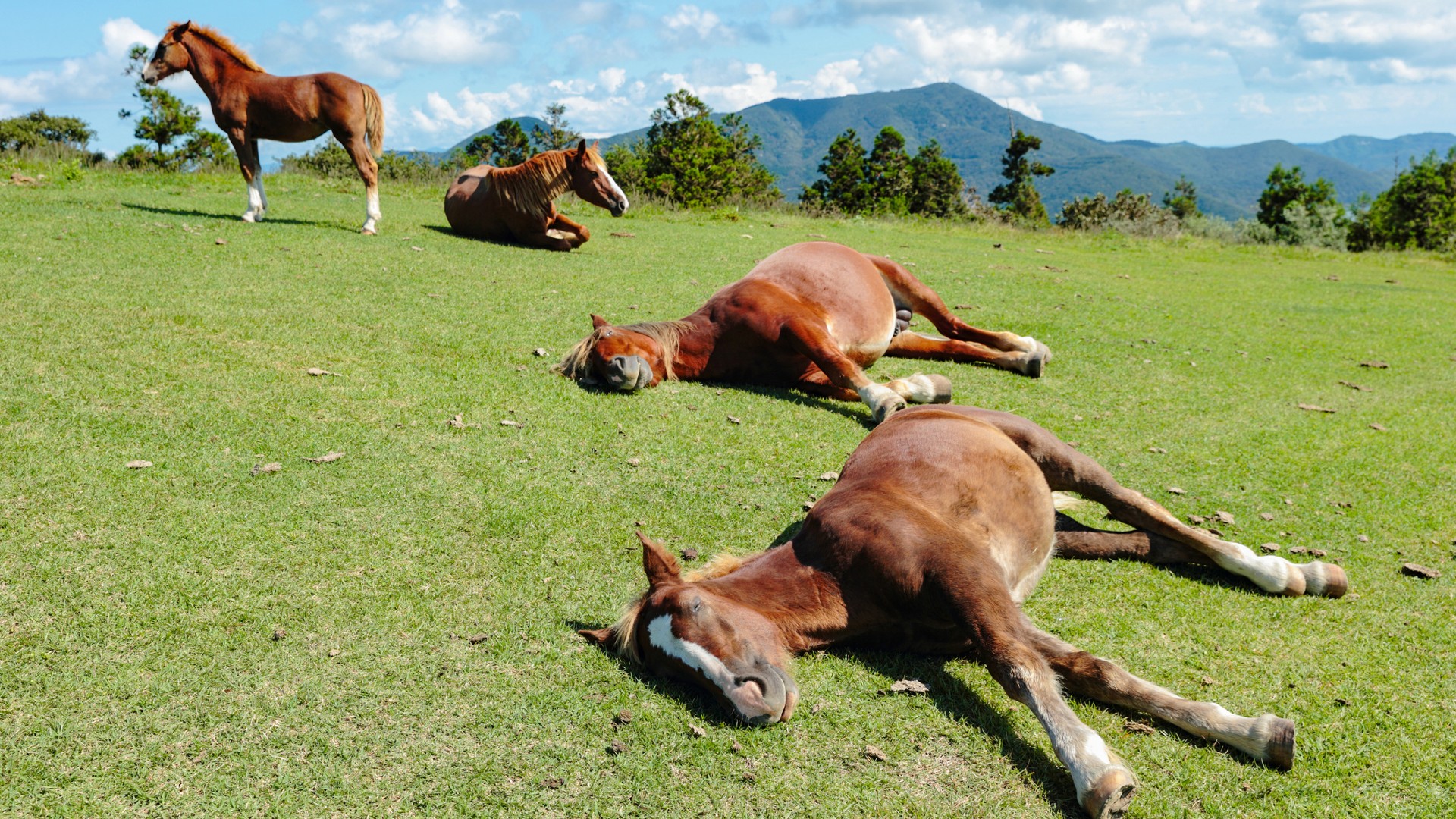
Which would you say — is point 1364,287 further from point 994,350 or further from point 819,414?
point 819,414

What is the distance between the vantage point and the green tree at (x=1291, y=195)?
43.1 meters

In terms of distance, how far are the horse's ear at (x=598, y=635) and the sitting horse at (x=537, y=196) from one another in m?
9.72

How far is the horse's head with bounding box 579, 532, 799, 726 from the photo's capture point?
308 cm

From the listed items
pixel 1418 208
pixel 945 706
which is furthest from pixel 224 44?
pixel 1418 208

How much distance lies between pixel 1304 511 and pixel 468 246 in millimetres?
10454

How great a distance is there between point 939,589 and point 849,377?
12.3 ft

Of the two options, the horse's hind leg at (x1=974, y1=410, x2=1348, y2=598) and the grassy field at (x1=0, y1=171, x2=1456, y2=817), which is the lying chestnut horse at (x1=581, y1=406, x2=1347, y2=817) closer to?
the horse's hind leg at (x1=974, y1=410, x2=1348, y2=598)

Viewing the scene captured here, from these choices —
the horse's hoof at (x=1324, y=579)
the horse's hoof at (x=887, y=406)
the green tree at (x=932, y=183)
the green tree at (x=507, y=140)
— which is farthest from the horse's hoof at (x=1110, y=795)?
the green tree at (x=507, y=140)

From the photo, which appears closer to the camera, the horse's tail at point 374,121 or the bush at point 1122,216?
the horse's tail at point 374,121

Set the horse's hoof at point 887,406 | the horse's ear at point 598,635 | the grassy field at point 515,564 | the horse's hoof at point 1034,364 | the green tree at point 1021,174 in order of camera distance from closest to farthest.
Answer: the grassy field at point 515,564, the horse's ear at point 598,635, the horse's hoof at point 887,406, the horse's hoof at point 1034,364, the green tree at point 1021,174

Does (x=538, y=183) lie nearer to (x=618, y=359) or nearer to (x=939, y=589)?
(x=618, y=359)

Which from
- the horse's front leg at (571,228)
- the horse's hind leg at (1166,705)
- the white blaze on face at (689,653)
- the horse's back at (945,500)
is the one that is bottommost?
the horse's hind leg at (1166,705)

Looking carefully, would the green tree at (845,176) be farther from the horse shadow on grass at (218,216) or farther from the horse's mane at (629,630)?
the horse's mane at (629,630)

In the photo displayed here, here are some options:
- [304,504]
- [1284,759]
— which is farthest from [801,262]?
[1284,759]
